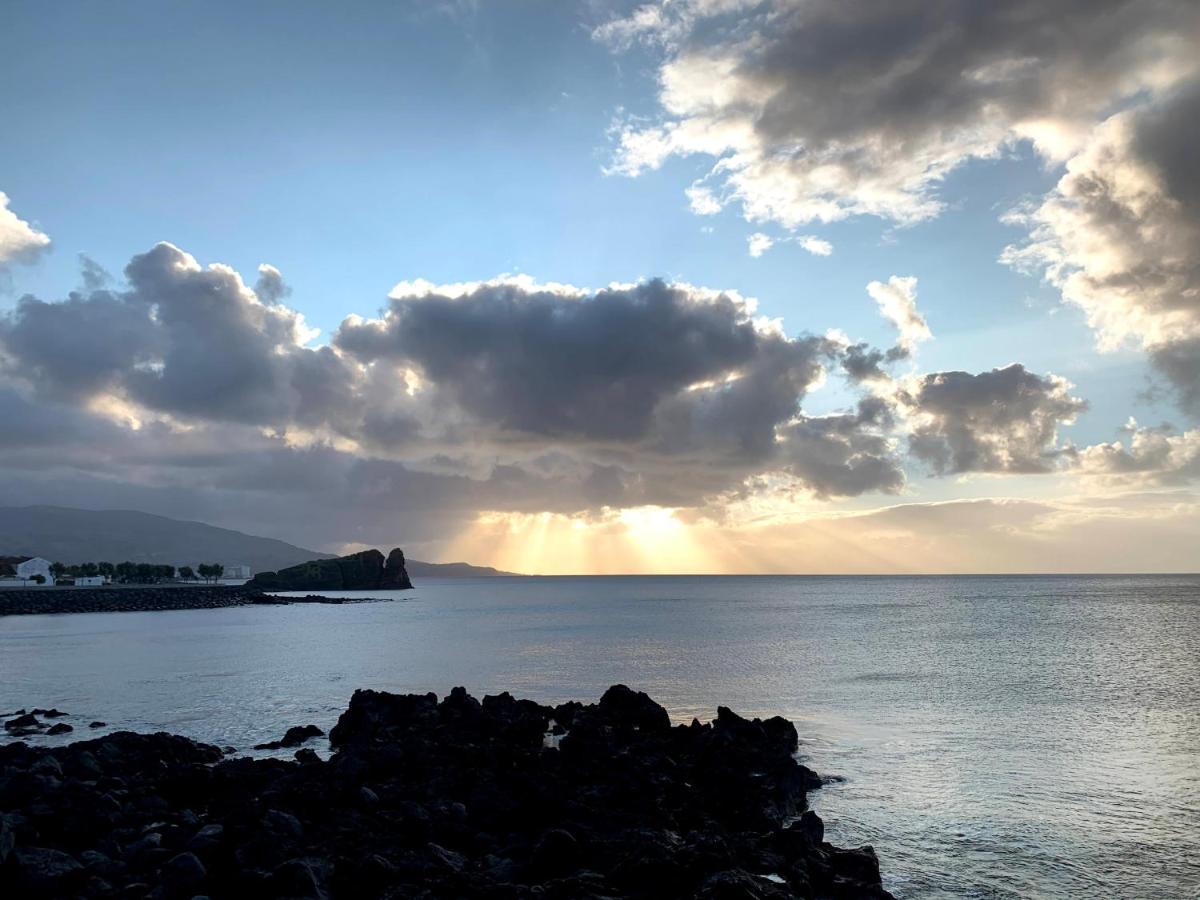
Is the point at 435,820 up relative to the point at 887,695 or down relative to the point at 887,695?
up

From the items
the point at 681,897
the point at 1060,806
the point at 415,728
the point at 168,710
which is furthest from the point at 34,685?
the point at 1060,806

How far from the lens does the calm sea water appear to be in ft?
→ 84.0

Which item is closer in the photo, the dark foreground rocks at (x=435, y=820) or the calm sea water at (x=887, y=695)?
the dark foreground rocks at (x=435, y=820)

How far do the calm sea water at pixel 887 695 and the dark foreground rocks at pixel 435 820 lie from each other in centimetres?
364

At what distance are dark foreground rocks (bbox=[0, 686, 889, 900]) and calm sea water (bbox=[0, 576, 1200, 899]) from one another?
3643 millimetres

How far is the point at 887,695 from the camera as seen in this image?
5497 cm

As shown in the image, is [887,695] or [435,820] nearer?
[435,820]

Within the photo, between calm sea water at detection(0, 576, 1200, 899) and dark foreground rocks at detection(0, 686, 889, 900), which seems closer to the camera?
dark foreground rocks at detection(0, 686, 889, 900)

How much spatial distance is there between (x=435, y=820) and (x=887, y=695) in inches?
1565

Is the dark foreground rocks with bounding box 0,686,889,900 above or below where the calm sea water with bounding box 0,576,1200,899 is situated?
above

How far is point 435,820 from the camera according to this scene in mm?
24312

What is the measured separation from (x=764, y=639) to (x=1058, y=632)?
137 ft

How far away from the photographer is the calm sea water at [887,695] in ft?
84.0

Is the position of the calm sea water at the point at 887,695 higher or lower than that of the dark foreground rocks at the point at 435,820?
lower
